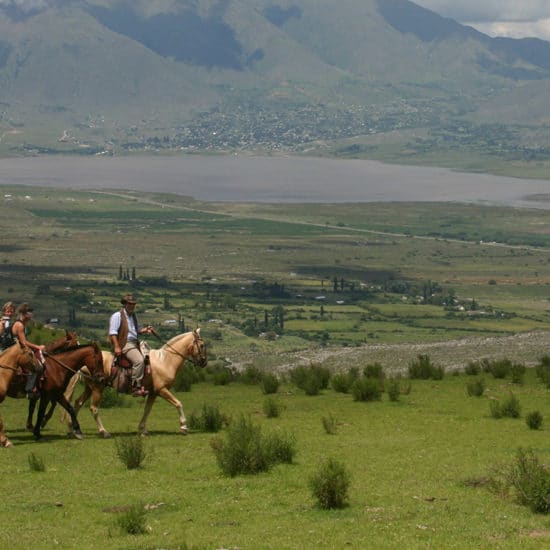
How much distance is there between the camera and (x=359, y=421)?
67.1 feet

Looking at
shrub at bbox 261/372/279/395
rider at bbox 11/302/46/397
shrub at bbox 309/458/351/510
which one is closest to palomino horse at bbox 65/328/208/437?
rider at bbox 11/302/46/397

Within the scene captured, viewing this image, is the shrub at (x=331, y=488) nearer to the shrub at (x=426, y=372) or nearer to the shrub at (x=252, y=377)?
the shrub at (x=252, y=377)

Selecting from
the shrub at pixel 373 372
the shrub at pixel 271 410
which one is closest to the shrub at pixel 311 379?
the shrub at pixel 373 372

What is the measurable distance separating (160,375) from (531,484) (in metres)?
7.52

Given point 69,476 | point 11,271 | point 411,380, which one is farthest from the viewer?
point 11,271

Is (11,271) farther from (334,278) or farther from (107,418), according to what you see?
(107,418)

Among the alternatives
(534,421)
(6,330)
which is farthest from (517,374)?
(6,330)

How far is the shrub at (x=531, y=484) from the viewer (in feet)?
41.6

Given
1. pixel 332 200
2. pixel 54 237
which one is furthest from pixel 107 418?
pixel 332 200

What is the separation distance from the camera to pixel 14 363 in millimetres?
18078

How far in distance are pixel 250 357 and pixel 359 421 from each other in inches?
1063

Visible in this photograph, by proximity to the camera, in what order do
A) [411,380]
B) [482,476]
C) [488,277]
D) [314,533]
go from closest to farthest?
1. [314,533]
2. [482,476]
3. [411,380]
4. [488,277]

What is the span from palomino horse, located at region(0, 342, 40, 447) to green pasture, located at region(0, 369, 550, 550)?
0.93 meters

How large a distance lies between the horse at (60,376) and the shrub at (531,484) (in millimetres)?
7134
